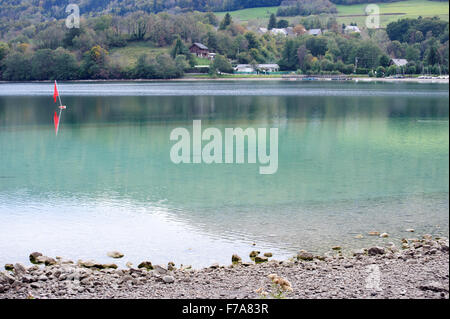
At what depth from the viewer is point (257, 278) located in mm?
8828

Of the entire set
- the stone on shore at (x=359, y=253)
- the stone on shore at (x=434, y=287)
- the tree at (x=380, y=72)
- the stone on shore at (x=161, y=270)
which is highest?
the tree at (x=380, y=72)

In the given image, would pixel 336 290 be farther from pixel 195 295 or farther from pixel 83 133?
pixel 83 133

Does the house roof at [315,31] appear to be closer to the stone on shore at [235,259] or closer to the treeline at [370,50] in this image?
the treeline at [370,50]

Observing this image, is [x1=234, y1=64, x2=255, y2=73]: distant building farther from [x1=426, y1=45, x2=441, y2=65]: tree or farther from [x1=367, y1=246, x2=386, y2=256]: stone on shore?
[x1=367, y1=246, x2=386, y2=256]: stone on shore

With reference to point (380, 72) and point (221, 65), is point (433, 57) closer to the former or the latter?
point (380, 72)

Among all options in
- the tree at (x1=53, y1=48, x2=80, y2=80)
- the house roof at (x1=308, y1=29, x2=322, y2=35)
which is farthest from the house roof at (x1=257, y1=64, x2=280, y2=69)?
the tree at (x1=53, y1=48, x2=80, y2=80)

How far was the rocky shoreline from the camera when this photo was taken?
7.89 meters

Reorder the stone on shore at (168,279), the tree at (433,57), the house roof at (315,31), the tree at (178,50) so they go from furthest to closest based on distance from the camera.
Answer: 1. the house roof at (315,31)
2. the tree at (178,50)
3. the tree at (433,57)
4. the stone on shore at (168,279)

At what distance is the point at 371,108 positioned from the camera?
1813 inches

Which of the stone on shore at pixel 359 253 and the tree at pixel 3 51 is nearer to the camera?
the stone on shore at pixel 359 253

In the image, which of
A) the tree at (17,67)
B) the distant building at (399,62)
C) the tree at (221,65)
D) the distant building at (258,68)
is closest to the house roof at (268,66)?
the distant building at (258,68)

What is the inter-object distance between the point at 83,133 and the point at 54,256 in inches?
840

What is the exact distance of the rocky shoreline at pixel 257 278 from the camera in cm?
789

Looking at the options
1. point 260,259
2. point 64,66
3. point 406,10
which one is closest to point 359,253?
point 260,259
